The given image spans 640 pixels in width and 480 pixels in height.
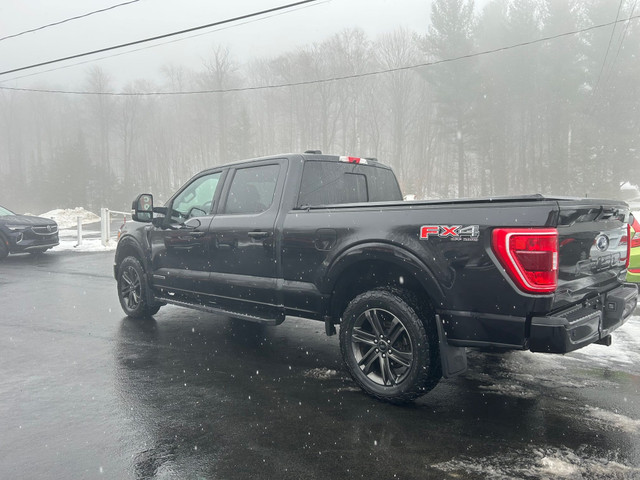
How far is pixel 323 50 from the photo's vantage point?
4784 cm

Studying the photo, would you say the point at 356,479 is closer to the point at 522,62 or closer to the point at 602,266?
the point at 602,266

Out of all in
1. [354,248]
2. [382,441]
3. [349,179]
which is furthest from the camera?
[349,179]

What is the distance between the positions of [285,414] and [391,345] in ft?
3.10

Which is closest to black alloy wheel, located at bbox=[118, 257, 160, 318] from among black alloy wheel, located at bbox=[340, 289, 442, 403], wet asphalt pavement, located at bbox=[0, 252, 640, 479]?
wet asphalt pavement, located at bbox=[0, 252, 640, 479]

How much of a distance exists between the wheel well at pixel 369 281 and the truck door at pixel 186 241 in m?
1.79

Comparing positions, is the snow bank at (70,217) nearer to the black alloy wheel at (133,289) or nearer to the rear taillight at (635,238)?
the black alloy wheel at (133,289)

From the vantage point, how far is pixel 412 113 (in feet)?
150

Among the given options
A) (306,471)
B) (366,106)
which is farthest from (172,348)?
(366,106)

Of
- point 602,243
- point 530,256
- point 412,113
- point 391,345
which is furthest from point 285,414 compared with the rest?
point 412,113

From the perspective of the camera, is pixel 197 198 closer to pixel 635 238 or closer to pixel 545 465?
pixel 545 465

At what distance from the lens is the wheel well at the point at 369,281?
3.66 metres

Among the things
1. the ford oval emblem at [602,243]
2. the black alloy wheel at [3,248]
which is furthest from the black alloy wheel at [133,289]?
the black alloy wheel at [3,248]

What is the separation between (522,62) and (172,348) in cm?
4025

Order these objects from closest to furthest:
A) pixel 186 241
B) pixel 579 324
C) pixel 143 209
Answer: pixel 579 324 < pixel 186 241 < pixel 143 209
